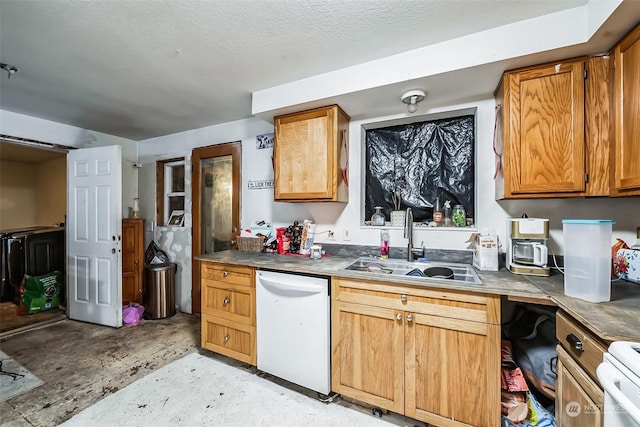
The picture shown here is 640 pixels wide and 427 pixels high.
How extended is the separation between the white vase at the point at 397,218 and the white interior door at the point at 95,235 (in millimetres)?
3025

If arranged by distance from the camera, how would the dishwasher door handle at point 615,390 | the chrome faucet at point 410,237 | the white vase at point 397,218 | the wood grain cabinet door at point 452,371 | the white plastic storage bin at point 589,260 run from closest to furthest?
the dishwasher door handle at point 615,390
the white plastic storage bin at point 589,260
the wood grain cabinet door at point 452,371
the chrome faucet at point 410,237
the white vase at point 397,218

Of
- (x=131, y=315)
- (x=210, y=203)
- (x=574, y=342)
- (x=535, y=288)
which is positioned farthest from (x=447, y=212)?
(x=131, y=315)

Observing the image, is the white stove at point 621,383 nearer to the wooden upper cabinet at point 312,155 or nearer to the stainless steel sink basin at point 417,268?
the stainless steel sink basin at point 417,268

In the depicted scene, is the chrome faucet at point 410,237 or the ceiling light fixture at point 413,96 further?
the chrome faucet at point 410,237

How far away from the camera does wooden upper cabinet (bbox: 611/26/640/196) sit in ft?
4.07

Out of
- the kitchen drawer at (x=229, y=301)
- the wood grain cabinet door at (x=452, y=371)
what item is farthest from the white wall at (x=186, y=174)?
the wood grain cabinet door at (x=452, y=371)

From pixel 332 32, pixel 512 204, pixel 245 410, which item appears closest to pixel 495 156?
pixel 512 204

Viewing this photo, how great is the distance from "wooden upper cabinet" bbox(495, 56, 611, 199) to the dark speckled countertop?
1.69 feet

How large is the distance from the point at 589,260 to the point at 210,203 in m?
3.47

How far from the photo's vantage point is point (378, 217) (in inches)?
93.3

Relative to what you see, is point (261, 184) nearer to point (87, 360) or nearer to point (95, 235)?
point (95, 235)

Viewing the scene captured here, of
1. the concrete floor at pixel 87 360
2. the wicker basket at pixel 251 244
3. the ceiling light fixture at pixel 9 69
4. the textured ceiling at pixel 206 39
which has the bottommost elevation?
the concrete floor at pixel 87 360

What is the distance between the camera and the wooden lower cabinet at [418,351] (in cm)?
140

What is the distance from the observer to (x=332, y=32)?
1.58m
